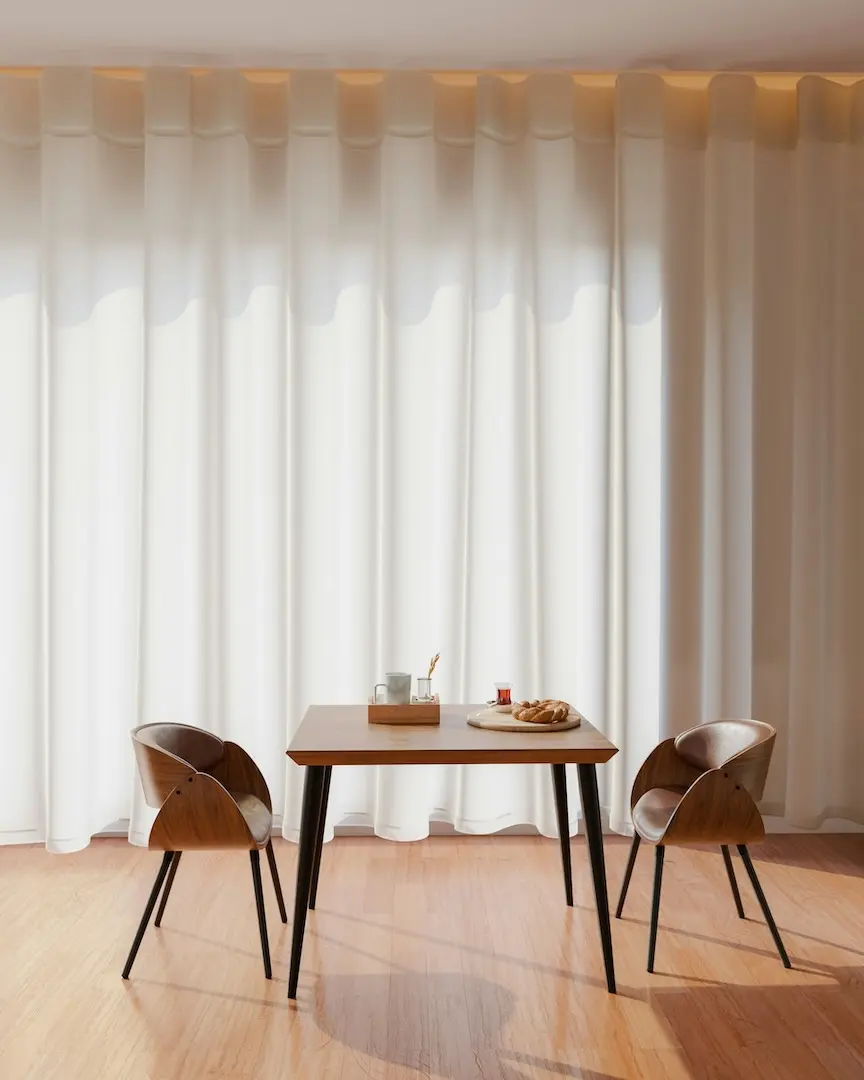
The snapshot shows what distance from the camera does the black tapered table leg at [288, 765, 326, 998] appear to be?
255cm

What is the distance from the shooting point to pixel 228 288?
3832 millimetres

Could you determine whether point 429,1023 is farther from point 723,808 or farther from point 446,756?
point 723,808

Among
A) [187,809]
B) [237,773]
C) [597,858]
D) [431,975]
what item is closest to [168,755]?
[187,809]

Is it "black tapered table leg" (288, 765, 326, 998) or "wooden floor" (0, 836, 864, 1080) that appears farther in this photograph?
"black tapered table leg" (288, 765, 326, 998)

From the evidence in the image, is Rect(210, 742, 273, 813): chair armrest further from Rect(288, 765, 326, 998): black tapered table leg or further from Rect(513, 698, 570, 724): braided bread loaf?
Rect(513, 698, 570, 724): braided bread loaf

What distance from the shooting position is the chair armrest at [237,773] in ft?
10.1

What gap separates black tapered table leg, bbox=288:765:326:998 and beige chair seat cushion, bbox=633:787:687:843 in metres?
0.90

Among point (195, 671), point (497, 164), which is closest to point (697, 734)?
point (195, 671)

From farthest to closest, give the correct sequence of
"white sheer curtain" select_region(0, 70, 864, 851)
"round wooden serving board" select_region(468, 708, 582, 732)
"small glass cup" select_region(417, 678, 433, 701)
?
"white sheer curtain" select_region(0, 70, 864, 851), "small glass cup" select_region(417, 678, 433, 701), "round wooden serving board" select_region(468, 708, 582, 732)

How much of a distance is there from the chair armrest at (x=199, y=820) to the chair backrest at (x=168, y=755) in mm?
36

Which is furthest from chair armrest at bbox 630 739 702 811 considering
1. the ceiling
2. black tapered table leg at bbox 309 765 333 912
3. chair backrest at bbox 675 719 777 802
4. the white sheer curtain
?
the ceiling

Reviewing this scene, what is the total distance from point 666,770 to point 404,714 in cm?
86

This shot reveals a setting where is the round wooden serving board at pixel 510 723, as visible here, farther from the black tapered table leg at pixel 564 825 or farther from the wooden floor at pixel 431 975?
the wooden floor at pixel 431 975

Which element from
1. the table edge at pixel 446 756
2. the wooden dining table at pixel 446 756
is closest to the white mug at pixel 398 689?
the wooden dining table at pixel 446 756
